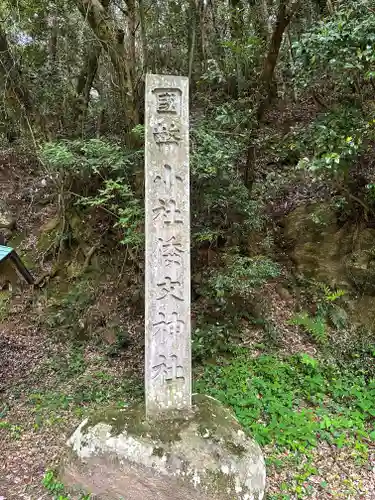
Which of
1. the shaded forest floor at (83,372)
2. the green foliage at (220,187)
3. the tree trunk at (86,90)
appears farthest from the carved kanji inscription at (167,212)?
the tree trunk at (86,90)

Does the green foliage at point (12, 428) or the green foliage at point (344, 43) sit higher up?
the green foliage at point (344, 43)

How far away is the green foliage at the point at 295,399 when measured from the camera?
4.36 metres

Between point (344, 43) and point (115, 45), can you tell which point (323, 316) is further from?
point (115, 45)

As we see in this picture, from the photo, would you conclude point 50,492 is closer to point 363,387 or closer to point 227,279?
point 227,279

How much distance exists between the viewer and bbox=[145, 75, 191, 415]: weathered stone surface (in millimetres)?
3701

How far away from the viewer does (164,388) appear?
12.4ft

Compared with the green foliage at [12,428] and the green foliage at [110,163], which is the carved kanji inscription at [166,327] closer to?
the green foliage at [110,163]

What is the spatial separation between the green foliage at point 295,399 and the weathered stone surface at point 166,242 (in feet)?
4.27

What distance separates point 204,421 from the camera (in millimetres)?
3717

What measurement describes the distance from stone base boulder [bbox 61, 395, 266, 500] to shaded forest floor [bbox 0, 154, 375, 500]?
455mm

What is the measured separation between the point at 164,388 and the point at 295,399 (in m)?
2.07

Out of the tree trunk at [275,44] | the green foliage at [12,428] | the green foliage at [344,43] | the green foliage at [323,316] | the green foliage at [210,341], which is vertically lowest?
the green foliage at [12,428]

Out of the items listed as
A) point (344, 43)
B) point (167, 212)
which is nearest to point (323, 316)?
point (167, 212)

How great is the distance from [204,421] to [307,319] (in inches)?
115
